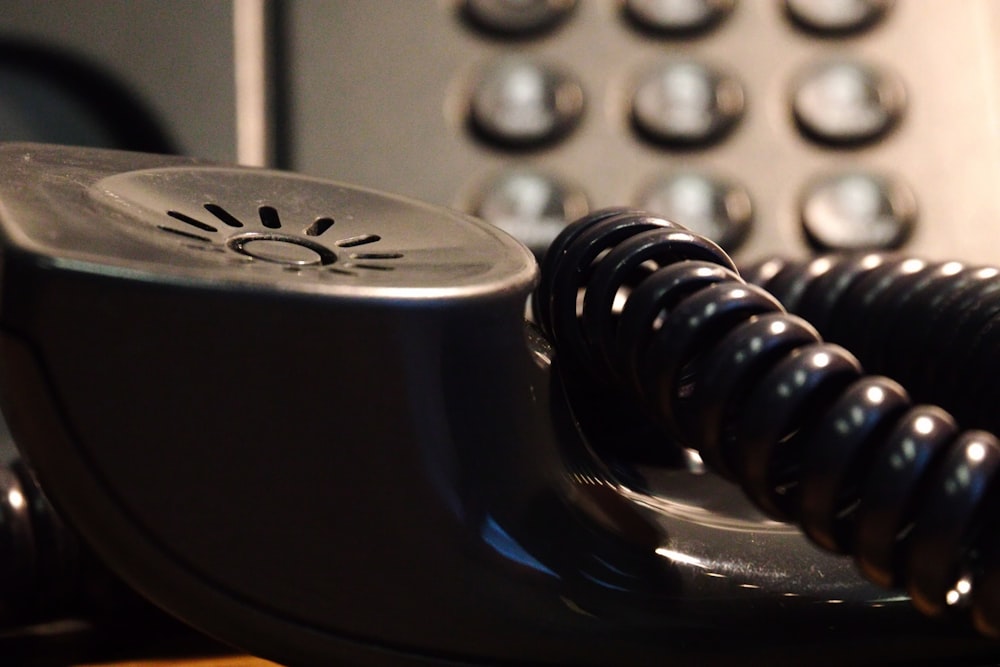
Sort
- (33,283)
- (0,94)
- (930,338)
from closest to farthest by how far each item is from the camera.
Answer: (33,283) < (930,338) < (0,94)

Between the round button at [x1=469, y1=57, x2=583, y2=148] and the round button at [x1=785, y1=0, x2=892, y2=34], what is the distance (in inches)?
4.9

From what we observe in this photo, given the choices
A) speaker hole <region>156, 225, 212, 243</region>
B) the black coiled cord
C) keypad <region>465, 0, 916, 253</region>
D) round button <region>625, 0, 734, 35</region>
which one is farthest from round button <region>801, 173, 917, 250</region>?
speaker hole <region>156, 225, 212, 243</region>

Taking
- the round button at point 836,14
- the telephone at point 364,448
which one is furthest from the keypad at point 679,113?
the telephone at point 364,448

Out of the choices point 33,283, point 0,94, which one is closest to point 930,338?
point 33,283

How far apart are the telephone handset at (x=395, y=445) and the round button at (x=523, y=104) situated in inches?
9.8

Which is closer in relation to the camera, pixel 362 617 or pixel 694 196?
pixel 362 617

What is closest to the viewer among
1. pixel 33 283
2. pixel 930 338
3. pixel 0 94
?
pixel 33 283

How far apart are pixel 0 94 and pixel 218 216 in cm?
28

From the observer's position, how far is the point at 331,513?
0.23 meters

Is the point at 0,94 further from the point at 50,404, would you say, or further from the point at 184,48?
the point at 50,404

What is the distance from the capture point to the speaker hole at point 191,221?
270 mm

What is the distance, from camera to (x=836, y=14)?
0.58 meters

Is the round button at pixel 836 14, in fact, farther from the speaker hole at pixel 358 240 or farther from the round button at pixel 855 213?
the speaker hole at pixel 358 240

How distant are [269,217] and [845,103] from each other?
0.37 meters
